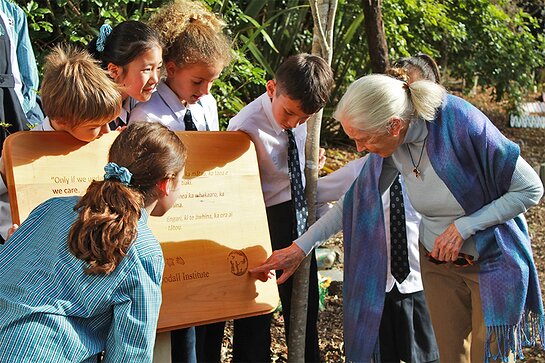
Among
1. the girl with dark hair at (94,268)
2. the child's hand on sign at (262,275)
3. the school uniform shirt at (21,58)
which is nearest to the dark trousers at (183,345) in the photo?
the child's hand on sign at (262,275)

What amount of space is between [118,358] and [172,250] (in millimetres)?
684

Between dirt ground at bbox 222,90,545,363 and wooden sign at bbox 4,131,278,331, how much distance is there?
147 cm

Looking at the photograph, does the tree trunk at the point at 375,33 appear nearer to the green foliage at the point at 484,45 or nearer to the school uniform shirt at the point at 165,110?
the school uniform shirt at the point at 165,110

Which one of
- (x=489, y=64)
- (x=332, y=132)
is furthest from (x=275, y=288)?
(x=489, y=64)

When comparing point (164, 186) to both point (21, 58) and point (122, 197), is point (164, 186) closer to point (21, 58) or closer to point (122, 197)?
point (122, 197)

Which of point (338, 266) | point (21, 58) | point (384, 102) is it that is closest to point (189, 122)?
point (384, 102)

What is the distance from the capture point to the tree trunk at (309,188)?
12.2 feet

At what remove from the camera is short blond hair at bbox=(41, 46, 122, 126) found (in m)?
2.87

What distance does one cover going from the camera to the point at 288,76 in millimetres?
3354

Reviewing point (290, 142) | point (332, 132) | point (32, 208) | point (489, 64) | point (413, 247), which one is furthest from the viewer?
point (489, 64)

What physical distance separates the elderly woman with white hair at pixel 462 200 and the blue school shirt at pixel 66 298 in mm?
805

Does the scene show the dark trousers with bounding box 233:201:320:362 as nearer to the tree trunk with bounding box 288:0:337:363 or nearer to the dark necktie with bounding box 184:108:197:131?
the tree trunk with bounding box 288:0:337:363

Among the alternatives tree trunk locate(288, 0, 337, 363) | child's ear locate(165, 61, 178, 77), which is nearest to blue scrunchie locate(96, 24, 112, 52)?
child's ear locate(165, 61, 178, 77)

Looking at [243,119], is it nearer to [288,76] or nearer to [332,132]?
[288,76]
